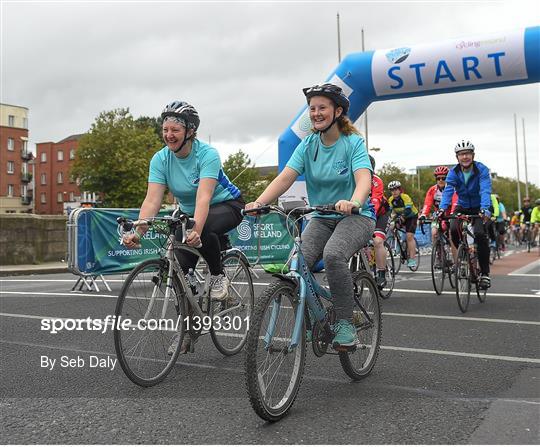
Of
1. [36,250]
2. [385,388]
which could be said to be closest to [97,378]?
[385,388]

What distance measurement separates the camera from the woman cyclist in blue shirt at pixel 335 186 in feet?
13.0

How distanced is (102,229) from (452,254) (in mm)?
6011

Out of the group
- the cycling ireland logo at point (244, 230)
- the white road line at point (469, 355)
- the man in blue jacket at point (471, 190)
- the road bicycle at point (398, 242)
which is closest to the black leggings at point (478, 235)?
the man in blue jacket at point (471, 190)

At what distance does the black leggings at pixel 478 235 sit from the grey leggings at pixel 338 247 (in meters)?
4.21

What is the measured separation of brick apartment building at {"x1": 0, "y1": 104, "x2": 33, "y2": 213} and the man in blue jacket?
247 feet

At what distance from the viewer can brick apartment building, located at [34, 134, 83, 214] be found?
290 feet

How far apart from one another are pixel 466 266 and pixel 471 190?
101cm

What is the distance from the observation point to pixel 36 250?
18828mm

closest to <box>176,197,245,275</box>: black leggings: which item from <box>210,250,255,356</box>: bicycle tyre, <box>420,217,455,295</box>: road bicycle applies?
<box>210,250,255,356</box>: bicycle tyre

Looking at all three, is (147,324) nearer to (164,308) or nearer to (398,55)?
(164,308)

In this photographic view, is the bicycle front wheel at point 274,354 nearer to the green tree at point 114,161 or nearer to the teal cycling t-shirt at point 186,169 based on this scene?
the teal cycling t-shirt at point 186,169

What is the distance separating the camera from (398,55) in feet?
39.3

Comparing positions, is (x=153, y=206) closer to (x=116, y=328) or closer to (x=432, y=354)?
(x=116, y=328)

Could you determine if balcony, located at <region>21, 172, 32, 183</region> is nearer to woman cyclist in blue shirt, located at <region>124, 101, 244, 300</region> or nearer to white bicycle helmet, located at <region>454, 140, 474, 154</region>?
white bicycle helmet, located at <region>454, 140, 474, 154</region>
